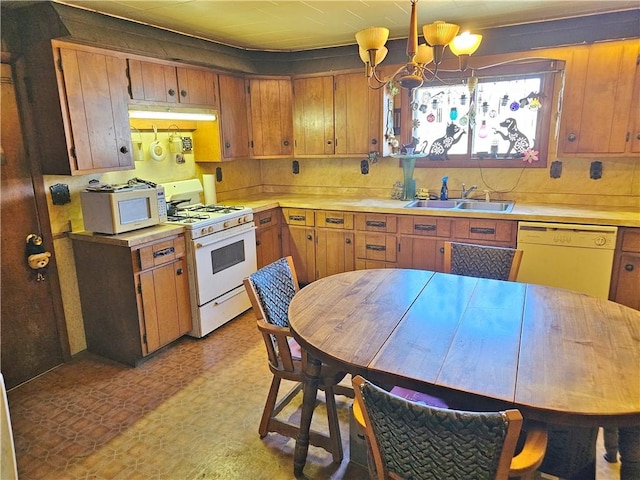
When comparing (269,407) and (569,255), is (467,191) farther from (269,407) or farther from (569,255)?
(269,407)

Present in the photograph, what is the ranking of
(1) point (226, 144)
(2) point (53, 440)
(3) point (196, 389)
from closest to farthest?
(2) point (53, 440) → (3) point (196, 389) → (1) point (226, 144)

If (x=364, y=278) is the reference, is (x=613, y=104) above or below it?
above

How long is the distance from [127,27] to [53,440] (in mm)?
2657

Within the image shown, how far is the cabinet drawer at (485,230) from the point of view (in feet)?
10.4

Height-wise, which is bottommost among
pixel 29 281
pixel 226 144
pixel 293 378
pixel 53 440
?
pixel 53 440

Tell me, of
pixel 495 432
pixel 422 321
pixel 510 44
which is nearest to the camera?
pixel 495 432

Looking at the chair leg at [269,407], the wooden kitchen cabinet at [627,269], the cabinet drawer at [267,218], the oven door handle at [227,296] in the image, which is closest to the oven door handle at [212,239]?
the cabinet drawer at [267,218]

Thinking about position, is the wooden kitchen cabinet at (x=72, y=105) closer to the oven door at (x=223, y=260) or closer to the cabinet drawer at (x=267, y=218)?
the oven door at (x=223, y=260)

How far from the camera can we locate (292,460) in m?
2.02

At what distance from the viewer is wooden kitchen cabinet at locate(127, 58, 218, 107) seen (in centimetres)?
295

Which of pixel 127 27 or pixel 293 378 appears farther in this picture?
pixel 127 27

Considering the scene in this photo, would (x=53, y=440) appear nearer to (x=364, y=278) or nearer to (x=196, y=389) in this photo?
(x=196, y=389)

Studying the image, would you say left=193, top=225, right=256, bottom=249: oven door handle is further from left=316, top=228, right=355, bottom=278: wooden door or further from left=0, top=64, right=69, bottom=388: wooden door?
left=0, top=64, right=69, bottom=388: wooden door

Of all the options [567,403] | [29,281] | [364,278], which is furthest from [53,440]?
[567,403]
